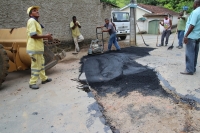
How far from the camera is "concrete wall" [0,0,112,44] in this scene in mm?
6605

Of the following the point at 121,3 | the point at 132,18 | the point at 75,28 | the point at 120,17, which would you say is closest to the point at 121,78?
the point at 75,28

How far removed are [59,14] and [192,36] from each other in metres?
6.13

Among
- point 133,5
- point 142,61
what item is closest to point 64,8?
point 133,5

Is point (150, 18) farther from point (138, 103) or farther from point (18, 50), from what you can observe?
point (138, 103)

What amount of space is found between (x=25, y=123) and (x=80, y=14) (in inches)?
298

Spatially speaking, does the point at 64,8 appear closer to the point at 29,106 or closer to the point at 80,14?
the point at 80,14

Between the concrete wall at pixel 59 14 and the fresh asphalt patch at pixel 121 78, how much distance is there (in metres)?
3.51

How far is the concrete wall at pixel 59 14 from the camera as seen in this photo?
6.61 meters

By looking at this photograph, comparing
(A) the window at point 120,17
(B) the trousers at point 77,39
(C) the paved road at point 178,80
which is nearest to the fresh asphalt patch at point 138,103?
(C) the paved road at point 178,80

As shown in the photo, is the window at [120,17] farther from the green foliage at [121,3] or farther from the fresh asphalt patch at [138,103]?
the green foliage at [121,3]

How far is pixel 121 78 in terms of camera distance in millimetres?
4203

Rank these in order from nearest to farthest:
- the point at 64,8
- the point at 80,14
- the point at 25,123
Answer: the point at 25,123, the point at 64,8, the point at 80,14

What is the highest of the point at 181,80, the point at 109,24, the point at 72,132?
the point at 109,24

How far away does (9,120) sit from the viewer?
274 centimetres
